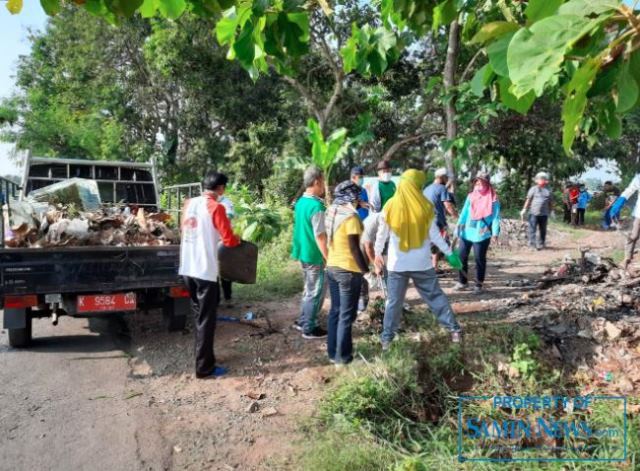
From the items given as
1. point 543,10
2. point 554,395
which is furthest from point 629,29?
point 554,395

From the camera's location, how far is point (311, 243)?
16.4 feet

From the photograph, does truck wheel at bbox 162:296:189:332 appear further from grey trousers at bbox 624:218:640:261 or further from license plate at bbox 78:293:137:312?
grey trousers at bbox 624:218:640:261

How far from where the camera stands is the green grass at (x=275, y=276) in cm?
732

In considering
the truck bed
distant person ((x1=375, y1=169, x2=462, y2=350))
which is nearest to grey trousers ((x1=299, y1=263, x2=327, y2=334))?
distant person ((x1=375, y1=169, x2=462, y2=350))

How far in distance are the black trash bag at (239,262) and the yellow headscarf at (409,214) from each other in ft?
4.64

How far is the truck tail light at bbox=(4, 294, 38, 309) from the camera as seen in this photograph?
15.4 feet

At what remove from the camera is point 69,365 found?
467cm

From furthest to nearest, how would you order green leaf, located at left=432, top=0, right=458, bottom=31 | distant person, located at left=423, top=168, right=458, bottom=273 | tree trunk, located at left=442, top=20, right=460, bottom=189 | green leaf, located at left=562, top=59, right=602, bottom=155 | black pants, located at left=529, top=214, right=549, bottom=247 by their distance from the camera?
1. black pants, located at left=529, top=214, right=549, bottom=247
2. tree trunk, located at left=442, top=20, right=460, bottom=189
3. distant person, located at left=423, top=168, right=458, bottom=273
4. green leaf, located at left=432, top=0, right=458, bottom=31
5. green leaf, located at left=562, top=59, right=602, bottom=155

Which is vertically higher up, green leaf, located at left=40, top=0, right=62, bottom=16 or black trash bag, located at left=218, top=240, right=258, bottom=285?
green leaf, located at left=40, top=0, right=62, bottom=16

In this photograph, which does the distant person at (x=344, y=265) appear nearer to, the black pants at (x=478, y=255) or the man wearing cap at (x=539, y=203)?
the black pants at (x=478, y=255)

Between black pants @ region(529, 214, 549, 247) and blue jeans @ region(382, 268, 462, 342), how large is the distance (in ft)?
23.3

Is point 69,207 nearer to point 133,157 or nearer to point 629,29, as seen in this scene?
point 629,29

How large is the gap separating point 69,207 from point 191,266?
2876 millimetres

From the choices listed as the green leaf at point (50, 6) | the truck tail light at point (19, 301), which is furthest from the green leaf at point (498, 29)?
the truck tail light at point (19, 301)
